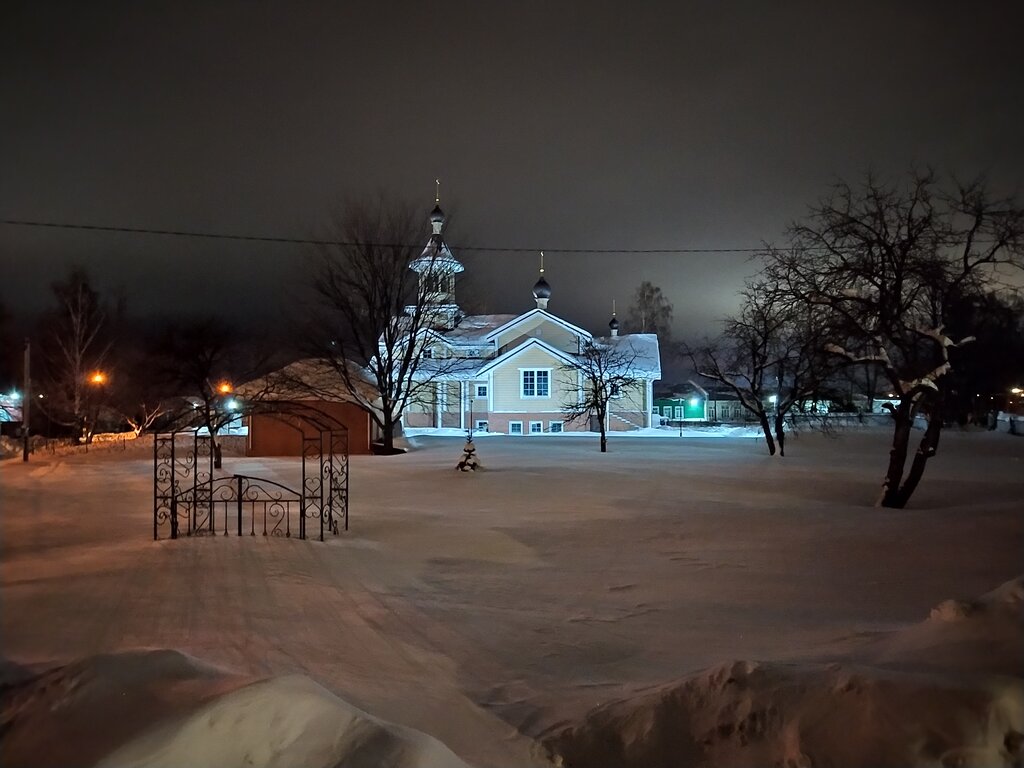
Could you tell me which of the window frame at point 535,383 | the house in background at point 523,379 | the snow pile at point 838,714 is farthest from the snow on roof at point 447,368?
the snow pile at point 838,714

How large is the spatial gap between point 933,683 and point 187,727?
13.5 feet

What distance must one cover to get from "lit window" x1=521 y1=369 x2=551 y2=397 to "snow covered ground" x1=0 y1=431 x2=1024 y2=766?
33.6 meters

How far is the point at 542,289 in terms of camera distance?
59.7 m

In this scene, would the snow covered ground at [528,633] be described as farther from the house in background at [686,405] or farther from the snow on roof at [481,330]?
the house in background at [686,405]

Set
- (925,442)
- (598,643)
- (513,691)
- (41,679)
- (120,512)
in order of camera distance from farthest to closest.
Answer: (925,442), (120,512), (598,643), (513,691), (41,679)

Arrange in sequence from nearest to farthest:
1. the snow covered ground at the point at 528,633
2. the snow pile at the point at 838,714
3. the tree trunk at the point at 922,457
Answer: the snow pile at the point at 838,714, the snow covered ground at the point at 528,633, the tree trunk at the point at 922,457

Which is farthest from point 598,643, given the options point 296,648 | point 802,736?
point 802,736

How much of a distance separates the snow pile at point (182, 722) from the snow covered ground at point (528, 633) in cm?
2

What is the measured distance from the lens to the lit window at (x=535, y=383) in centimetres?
5344

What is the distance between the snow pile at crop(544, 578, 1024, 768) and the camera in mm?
4035

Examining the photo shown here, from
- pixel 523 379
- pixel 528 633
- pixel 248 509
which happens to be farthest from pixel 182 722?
pixel 523 379

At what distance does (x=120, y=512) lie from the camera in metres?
17.5

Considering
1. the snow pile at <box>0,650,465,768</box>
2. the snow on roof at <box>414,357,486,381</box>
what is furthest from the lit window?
the snow pile at <box>0,650,465,768</box>

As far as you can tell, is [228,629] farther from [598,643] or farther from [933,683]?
[933,683]
